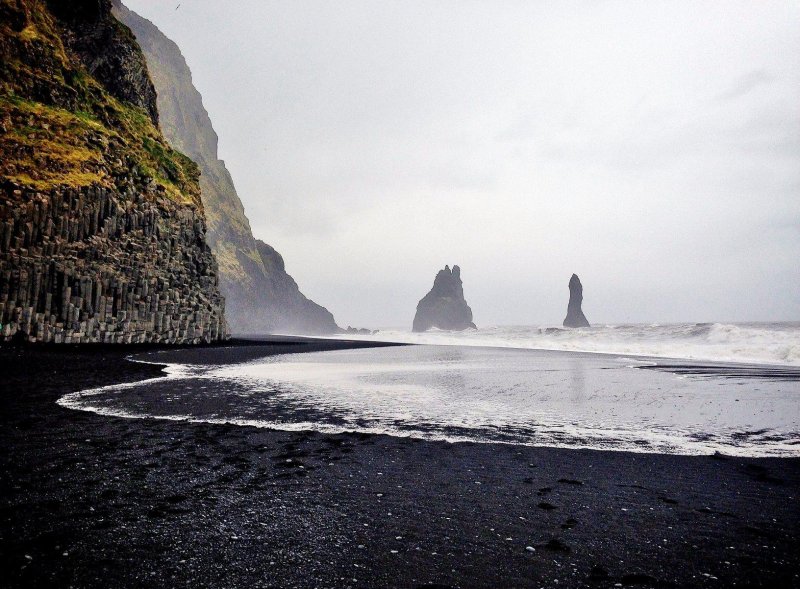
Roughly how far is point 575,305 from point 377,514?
596ft

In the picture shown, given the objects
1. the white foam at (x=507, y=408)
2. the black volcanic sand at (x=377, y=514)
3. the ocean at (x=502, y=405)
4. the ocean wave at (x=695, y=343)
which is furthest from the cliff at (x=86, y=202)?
the ocean wave at (x=695, y=343)

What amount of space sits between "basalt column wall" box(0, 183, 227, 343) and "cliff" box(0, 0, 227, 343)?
0.08 m

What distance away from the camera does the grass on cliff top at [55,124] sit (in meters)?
29.1

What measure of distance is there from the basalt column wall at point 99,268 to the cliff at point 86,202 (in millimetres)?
80

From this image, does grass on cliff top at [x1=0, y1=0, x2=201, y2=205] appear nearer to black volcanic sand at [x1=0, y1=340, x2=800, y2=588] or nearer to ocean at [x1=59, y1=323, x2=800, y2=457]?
ocean at [x1=59, y1=323, x2=800, y2=457]

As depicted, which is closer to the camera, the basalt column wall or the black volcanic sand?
the black volcanic sand

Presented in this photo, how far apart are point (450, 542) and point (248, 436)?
5.11 m

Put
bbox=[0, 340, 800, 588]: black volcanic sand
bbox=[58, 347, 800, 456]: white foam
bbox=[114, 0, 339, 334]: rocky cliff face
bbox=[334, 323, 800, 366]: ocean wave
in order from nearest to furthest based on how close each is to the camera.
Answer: bbox=[0, 340, 800, 588]: black volcanic sand → bbox=[58, 347, 800, 456]: white foam → bbox=[334, 323, 800, 366]: ocean wave → bbox=[114, 0, 339, 334]: rocky cliff face

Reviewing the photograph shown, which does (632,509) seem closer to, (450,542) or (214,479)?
(450,542)

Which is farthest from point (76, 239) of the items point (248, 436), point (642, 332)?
point (642, 332)

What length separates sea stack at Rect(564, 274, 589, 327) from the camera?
16948 centimetres

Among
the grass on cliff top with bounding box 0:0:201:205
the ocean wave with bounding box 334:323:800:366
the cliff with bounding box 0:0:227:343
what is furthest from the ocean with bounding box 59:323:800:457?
the grass on cliff top with bounding box 0:0:201:205

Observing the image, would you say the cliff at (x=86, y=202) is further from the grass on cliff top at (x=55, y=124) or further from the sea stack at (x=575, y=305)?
the sea stack at (x=575, y=305)

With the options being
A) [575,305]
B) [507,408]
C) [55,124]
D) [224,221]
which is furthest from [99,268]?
[575,305]
